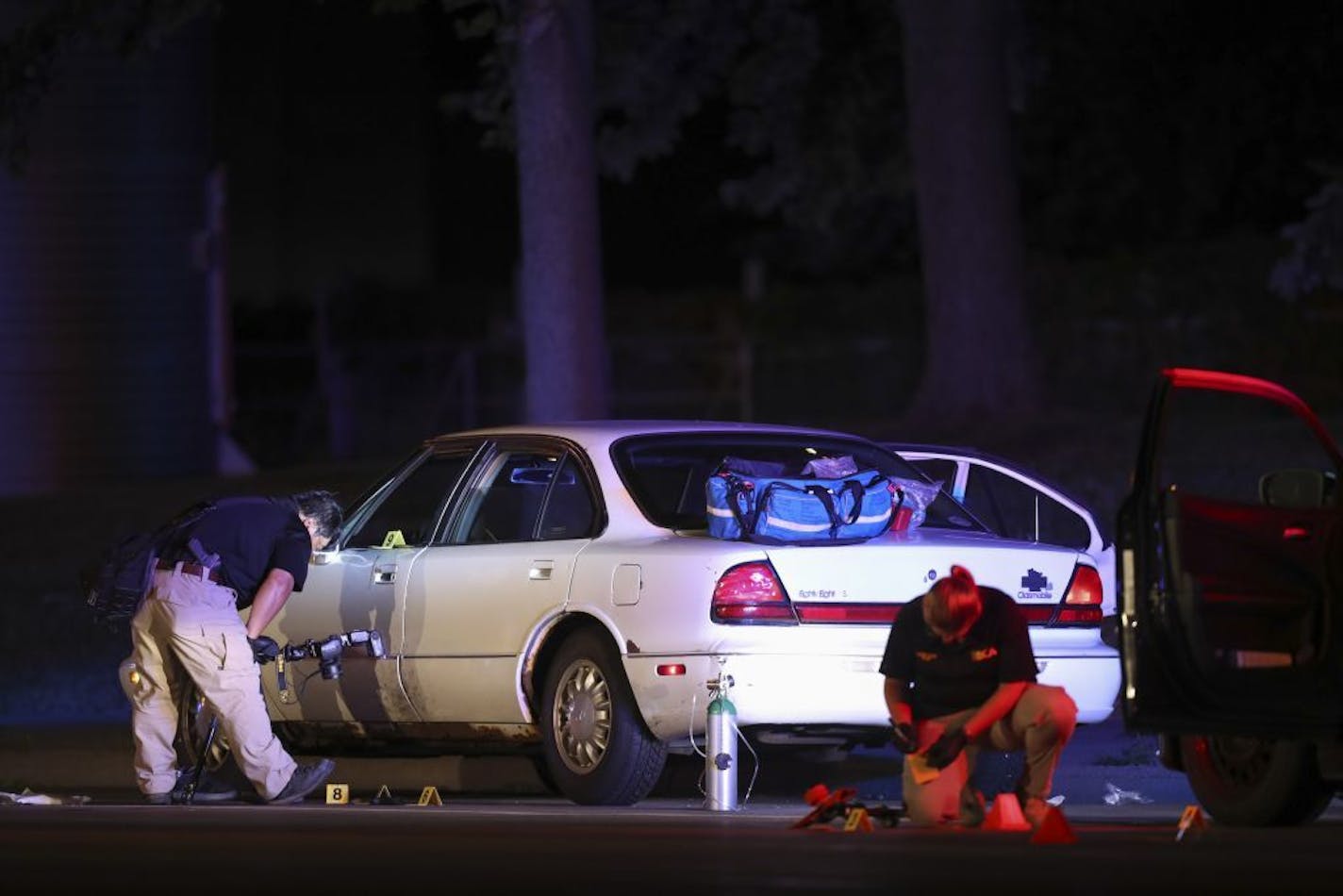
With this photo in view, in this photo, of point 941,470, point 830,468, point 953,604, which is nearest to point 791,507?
point 830,468

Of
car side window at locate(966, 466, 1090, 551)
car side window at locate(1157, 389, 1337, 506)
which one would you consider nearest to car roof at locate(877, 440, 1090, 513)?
car side window at locate(966, 466, 1090, 551)

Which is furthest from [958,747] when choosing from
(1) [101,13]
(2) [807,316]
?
(2) [807,316]

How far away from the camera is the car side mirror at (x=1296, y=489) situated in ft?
32.7

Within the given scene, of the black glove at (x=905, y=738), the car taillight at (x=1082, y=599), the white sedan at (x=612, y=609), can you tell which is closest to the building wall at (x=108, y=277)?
the white sedan at (x=612, y=609)

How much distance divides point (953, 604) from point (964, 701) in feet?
1.53

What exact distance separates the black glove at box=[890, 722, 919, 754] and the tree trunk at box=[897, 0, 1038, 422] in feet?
39.5

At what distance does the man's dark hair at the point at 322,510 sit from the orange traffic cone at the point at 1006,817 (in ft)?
11.4

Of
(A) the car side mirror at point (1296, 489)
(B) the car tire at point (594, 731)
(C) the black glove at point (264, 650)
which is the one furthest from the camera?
(C) the black glove at point (264, 650)

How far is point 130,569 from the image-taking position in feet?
40.2

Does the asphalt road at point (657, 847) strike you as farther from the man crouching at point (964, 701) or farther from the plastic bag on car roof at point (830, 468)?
the plastic bag on car roof at point (830, 468)

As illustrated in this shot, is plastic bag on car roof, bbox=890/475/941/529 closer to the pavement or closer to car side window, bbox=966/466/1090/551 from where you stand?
the pavement

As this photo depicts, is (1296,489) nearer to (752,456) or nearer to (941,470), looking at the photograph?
(752,456)

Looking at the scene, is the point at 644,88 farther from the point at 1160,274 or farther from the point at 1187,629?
the point at 1187,629

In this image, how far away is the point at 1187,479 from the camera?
20609 mm
